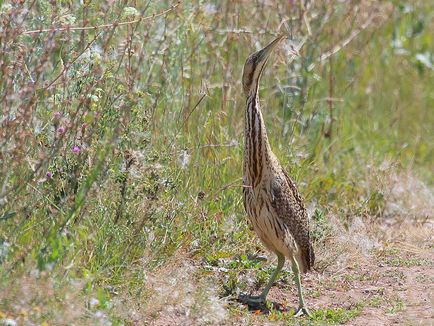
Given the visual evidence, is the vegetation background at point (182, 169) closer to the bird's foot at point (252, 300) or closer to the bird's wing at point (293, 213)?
the bird's foot at point (252, 300)

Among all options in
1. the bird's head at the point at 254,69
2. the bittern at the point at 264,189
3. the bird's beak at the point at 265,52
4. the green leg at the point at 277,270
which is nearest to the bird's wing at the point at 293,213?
the bittern at the point at 264,189

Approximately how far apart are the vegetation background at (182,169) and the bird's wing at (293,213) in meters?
0.27

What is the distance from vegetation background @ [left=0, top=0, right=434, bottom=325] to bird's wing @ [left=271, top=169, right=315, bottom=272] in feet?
0.88

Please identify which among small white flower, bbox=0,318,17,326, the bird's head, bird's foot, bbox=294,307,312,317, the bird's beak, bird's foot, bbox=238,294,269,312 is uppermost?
the bird's beak

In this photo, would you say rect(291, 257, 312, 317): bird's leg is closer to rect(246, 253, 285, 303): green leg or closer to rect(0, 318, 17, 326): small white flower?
rect(246, 253, 285, 303): green leg

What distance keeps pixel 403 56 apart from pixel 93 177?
23.6 feet

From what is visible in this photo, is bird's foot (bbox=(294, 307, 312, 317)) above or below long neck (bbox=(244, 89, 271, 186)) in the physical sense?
below

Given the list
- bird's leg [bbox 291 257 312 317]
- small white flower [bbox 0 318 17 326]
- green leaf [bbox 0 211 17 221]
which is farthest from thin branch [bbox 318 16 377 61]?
small white flower [bbox 0 318 17 326]

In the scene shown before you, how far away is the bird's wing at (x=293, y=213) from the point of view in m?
7.19

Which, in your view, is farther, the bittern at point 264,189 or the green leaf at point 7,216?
the bittern at point 264,189

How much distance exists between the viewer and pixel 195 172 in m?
8.08

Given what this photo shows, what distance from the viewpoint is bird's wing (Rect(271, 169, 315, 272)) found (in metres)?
7.19

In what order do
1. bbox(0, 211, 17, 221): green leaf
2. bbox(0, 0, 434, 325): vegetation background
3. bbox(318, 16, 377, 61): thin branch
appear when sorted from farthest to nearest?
bbox(318, 16, 377, 61): thin branch, bbox(0, 0, 434, 325): vegetation background, bbox(0, 211, 17, 221): green leaf

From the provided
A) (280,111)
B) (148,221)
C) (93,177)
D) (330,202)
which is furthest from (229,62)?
(93,177)
